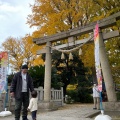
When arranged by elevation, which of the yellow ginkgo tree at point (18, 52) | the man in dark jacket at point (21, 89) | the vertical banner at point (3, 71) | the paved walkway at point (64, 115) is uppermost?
the yellow ginkgo tree at point (18, 52)

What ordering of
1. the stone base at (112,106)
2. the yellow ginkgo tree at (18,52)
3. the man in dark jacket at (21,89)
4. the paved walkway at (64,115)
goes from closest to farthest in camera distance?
the man in dark jacket at (21,89) < the paved walkway at (64,115) < the stone base at (112,106) < the yellow ginkgo tree at (18,52)

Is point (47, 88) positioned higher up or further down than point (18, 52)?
further down

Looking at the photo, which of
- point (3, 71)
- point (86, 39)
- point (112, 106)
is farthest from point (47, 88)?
point (112, 106)

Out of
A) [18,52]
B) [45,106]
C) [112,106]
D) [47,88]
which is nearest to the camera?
[112,106]

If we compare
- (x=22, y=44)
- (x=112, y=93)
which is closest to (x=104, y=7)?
(x=112, y=93)

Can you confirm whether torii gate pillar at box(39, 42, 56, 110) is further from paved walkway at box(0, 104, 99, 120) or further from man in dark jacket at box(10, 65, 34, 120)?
man in dark jacket at box(10, 65, 34, 120)

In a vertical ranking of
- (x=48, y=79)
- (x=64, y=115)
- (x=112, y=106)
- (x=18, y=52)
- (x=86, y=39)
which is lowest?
(x=64, y=115)

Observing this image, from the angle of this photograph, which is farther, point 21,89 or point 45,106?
point 45,106

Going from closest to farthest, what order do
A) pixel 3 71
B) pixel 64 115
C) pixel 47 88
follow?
pixel 64 115 < pixel 3 71 < pixel 47 88

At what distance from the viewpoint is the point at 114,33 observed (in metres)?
9.24

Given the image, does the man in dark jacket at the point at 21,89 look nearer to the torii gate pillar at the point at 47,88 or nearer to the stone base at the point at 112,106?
the stone base at the point at 112,106

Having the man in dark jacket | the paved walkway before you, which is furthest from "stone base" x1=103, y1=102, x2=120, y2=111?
the man in dark jacket

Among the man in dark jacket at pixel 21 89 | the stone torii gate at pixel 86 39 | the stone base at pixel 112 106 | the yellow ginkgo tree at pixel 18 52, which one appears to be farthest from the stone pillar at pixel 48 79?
the yellow ginkgo tree at pixel 18 52

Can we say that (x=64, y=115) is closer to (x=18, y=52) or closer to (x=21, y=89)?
(x=21, y=89)
